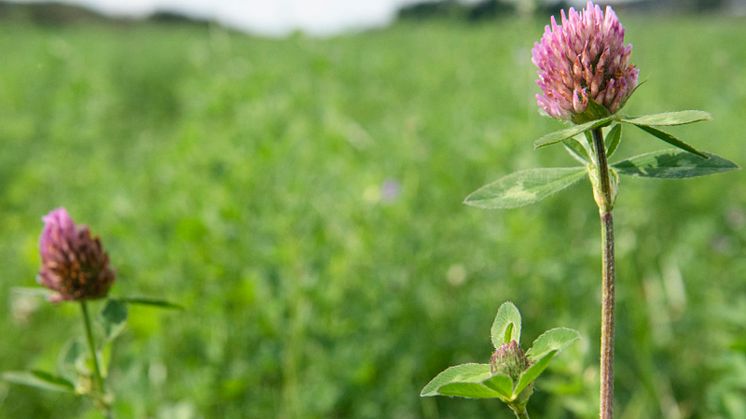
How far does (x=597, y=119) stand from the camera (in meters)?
0.54

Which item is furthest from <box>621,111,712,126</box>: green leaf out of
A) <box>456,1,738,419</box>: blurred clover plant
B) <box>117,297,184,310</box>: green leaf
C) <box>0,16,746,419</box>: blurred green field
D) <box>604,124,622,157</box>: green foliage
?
<box>0,16,746,419</box>: blurred green field

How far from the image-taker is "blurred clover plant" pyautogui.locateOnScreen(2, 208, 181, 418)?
0.85 metres

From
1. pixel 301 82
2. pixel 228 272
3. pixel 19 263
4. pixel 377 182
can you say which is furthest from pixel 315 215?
pixel 301 82

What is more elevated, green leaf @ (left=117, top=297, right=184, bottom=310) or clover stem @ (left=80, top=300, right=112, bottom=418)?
green leaf @ (left=117, top=297, right=184, bottom=310)

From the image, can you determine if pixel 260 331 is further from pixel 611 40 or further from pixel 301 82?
pixel 301 82

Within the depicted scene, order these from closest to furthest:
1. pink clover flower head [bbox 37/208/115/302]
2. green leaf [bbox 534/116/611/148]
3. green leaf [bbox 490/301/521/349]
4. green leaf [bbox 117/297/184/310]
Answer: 1. green leaf [bbox 534/116/611/148]
2. green leaf [bbox 490/301/521/349]
3. green leaf [bbox 117/297/184/310]
4. pink clover flower head [bbox 37/208/115/302]

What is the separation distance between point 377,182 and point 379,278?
413 mm

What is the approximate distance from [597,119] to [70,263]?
639 millimetres

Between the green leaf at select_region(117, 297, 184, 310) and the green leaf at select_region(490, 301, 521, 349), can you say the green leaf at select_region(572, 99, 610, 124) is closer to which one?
the green leaf at select_region(490, 301, 521, 349)

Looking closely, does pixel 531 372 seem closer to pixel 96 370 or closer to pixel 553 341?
pixel 553 341

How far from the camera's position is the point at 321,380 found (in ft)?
5.73

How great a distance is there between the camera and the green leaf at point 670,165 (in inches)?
21.0

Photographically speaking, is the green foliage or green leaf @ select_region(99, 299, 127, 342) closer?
the green foliage

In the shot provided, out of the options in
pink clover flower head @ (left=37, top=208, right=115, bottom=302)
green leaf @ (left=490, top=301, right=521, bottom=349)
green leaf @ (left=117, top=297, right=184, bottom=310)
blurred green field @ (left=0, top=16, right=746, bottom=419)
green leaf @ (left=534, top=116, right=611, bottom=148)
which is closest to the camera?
green leaf @ (left=534, top=116, right=611, bottom=148)
